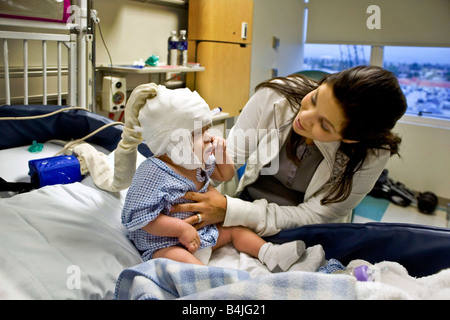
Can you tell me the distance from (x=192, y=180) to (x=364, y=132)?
0.51 m

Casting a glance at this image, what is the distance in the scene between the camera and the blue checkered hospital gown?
0.89 m

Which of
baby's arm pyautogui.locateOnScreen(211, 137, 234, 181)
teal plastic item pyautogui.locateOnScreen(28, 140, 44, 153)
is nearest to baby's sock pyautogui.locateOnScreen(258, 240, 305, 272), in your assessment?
baby's arm pyautogui.locateOnScreen(211, 137, 234, 181)

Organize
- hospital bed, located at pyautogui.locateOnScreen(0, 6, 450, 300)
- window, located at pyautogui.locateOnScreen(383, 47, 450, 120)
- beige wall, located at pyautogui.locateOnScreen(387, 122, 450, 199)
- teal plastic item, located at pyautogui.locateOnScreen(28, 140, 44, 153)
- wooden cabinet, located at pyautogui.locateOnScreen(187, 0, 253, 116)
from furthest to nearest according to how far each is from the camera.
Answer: window, located at pyautogui.locateOnScreen(383, 47, 450, 120), beige wall, located at pyautogui.locateOnScreen(387, 122, 450, 199), wooden cabinet, located at pyautogui.locateOnScreen(187, 0, 253, 116), teal plastic item, located at pyautogui.locateOnScreen(28, 140, 44, 153), hospital bed, located at pyautogui.locateOnScreen(0, 6, 450, 300)

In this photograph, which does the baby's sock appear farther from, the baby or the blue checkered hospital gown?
the blue checkered hospital gown

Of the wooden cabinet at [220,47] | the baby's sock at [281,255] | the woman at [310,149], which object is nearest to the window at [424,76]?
the wooden cabinet at [220,47]

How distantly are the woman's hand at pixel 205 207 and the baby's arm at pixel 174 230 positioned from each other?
1.9 inches

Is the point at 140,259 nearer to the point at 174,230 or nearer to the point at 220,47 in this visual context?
the point at 174,230

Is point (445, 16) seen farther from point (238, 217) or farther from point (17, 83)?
point (17, 83)

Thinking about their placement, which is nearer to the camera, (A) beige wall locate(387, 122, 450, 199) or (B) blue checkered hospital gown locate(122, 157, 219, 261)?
(B) blue checkered hospital gown locate(122, 157, 219, 261)

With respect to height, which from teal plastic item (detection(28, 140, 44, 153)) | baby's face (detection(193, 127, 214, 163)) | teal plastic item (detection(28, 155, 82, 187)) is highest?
baby's face (detection(193, 127, 214, 163))

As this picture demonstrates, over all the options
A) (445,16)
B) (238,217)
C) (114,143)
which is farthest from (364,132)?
(445,16)

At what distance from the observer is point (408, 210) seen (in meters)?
3.18

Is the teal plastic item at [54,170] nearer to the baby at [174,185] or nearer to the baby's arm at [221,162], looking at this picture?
the baby at [174,185]

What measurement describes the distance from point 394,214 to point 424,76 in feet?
5.08
